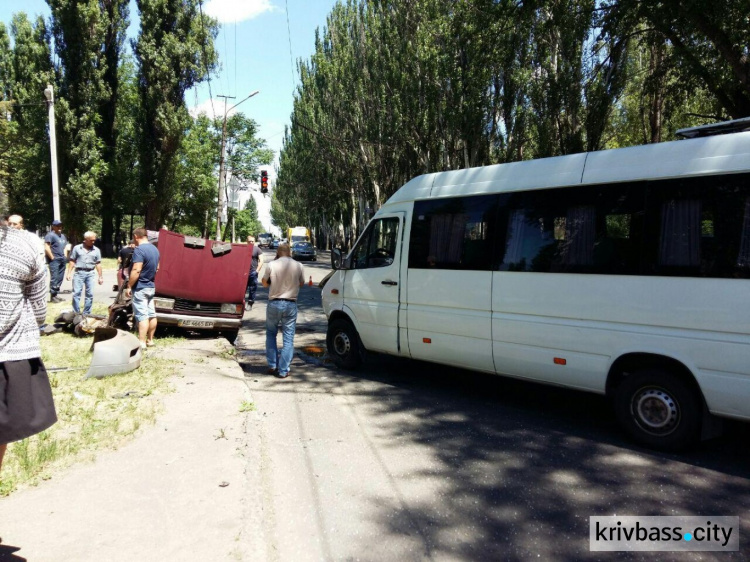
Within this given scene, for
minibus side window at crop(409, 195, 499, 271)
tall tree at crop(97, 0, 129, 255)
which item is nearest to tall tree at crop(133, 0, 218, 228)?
tall tree at crop(97, 0, 129, 255)

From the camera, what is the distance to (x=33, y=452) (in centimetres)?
428

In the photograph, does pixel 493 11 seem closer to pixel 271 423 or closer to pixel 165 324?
pixel 165 324

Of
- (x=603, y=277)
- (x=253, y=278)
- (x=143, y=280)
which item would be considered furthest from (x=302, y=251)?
(x=603, y=277)

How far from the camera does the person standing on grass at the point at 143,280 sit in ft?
26.5

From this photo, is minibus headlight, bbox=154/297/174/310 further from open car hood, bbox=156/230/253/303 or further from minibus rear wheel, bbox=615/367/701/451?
minibus rear wheel, bbox=615/367/701/451

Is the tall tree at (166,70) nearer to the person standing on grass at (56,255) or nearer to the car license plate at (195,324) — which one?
the person standing on grass at (56,255)

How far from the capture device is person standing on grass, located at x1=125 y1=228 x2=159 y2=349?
807cm

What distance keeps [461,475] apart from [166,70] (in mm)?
30707

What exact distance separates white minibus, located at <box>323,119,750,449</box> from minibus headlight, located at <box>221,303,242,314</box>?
12.9 feet

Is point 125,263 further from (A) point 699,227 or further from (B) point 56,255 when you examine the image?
(A) point 699,227

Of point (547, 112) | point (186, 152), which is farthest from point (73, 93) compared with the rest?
point (547, 112)

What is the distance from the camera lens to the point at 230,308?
384 inches

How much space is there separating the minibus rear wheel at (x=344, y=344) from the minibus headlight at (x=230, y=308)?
2500 millimetres

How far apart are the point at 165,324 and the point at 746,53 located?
37.0 feet
